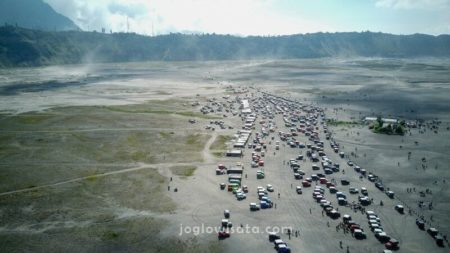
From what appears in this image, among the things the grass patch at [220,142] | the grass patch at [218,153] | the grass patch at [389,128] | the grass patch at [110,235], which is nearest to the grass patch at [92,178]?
the grass patch at [110,235]

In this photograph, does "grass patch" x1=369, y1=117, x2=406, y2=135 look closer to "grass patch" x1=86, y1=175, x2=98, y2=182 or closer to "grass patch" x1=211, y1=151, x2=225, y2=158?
"grass patch" x1=211, y1=151, x2=225, y2=158

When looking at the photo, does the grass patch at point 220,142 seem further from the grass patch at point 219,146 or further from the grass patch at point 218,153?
the grass patch at point 218,153

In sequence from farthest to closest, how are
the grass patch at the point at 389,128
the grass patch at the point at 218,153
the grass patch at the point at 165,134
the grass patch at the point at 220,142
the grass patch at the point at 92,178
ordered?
1. the grass patch at the point at 389,128
2. the grass patch at the point at 165,134
3. the grass patch at the point at 220,142
4. the grass patch at the point at 218,153
5. the grass patch at the point at 92,178

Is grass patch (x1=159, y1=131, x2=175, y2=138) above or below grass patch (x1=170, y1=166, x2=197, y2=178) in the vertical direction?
above

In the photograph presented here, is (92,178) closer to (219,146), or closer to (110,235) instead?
(110,235)

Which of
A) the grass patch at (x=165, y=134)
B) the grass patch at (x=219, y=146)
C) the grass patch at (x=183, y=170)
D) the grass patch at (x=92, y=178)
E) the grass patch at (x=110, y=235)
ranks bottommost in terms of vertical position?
the grass patch at (x=110, y=235)

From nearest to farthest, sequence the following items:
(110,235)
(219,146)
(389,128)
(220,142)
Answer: (110,235), (219,146), (220,142), (389,128)

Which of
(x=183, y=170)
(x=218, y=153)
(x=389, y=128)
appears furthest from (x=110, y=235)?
(x=389, y=128)

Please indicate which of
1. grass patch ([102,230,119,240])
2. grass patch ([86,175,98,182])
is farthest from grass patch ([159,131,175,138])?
grass patch ([102,230,119,240])

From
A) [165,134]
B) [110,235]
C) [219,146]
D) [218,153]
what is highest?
[165,134]
